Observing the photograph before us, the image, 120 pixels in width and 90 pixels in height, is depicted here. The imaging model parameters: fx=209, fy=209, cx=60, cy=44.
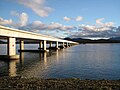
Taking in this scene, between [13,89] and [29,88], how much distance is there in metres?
1.43

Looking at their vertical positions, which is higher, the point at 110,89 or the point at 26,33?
the point at 26,33

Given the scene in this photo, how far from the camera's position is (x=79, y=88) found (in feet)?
61.4

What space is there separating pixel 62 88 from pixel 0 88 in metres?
5.54

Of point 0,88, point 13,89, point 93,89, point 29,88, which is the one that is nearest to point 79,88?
point 93,89

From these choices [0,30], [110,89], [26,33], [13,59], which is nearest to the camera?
[110,89]

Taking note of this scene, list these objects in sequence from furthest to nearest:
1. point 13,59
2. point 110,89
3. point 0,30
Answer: point 13,59, point 0,30, point 110,89

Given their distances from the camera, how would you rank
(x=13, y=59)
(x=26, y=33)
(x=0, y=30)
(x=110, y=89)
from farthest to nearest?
(x=26, y=33) < (x=13, y=59) < (x=0, y=30) < (x=110, y=89)

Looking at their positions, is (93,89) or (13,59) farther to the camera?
(13,59)

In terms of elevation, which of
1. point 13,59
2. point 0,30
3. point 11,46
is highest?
point 0,30

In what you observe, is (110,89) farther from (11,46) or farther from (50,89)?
(11,46)

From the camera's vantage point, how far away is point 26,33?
7681 cm

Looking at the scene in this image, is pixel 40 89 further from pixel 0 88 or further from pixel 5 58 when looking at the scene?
pixel 5 58

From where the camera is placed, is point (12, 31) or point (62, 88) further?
point (12, 31)

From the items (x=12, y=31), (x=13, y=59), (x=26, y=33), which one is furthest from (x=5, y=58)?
(x=26, y=33)
